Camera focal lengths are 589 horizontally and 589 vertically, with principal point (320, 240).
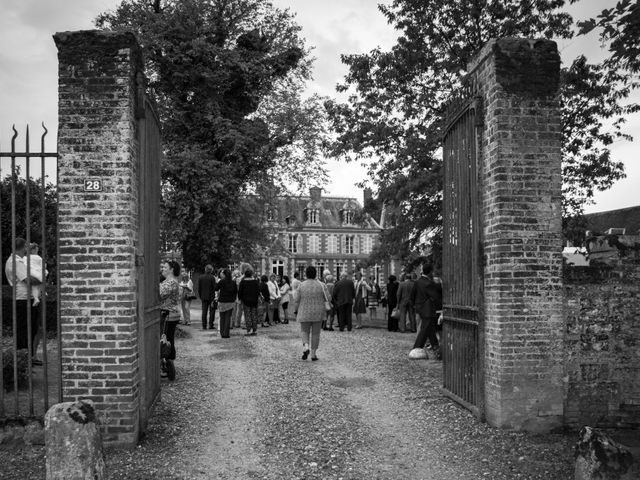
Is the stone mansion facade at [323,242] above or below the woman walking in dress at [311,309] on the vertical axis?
above

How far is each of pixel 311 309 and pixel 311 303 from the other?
0.37 ft

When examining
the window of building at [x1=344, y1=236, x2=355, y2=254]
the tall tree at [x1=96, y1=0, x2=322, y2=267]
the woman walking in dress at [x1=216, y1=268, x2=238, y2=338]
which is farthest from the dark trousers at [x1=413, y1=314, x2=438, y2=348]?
the window of building at [x1=344, y1=236, x2=355, y2=254]

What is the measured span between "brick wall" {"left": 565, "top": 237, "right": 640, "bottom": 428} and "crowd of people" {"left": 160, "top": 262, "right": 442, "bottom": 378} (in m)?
3.98

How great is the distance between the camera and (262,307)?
1838 centimetres

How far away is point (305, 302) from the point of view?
11156 mm

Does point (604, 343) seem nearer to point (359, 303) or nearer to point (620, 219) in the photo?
point (359, 303)

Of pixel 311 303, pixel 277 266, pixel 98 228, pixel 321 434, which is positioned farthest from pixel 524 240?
pixel 277 266

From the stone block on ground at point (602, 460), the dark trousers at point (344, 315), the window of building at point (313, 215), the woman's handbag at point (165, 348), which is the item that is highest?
the window of building at point (313, 215)

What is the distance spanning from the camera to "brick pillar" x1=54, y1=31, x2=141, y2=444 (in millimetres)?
5617

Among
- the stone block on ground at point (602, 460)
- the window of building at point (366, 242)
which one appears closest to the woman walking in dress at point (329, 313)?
the stone block on ground at point (602, 460)

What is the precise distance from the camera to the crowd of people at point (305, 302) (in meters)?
10.9

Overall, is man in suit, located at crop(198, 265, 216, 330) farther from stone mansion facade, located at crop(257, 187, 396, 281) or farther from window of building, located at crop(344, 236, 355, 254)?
window of building, located at crop(344, 236, 355, 254)

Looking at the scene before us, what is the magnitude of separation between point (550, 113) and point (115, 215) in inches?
183

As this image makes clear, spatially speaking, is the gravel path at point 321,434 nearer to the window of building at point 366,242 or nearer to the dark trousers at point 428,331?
the dark trousers at point 428,331
